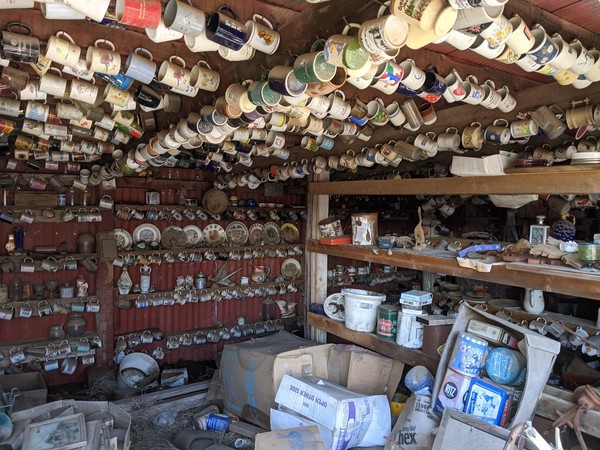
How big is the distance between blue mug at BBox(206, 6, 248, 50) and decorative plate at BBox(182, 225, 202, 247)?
4088 millimetres

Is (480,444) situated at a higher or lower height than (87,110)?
lower

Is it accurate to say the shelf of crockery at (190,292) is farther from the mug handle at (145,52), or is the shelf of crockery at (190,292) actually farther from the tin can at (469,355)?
the mug handle at (145,52)

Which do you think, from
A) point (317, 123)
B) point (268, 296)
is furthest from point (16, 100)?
point (268, 296)

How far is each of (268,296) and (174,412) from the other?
2.23 meters

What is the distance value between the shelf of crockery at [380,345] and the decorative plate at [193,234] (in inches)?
88.1

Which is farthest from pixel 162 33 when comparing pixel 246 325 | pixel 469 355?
pixel 246 325

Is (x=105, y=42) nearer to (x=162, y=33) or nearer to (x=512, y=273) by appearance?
(x=162, y=33)

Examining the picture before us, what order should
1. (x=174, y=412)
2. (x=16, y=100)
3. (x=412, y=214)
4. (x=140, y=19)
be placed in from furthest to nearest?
(x=412, y=214) → (x=174, y=412) → (x=16, y=100) → (x=140, y=19)

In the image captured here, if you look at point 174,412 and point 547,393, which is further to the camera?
point 174,412

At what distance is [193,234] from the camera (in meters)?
5.24

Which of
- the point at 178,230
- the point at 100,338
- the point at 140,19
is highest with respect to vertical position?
the point at 140,19

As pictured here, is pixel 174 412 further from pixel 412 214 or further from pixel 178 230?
pixel 412 214

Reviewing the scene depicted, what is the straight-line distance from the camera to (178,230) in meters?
5.14

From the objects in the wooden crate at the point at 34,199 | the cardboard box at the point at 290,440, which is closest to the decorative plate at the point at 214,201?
the wooden crate at the point at 34,199
